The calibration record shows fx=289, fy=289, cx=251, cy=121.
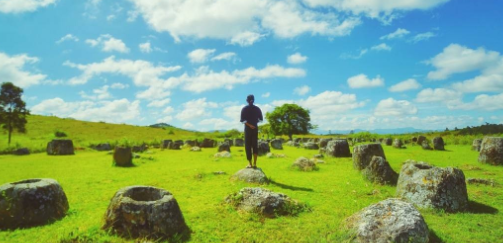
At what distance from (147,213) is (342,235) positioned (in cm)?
360

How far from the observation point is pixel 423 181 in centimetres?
748

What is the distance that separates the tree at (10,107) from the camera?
3478 centimetres

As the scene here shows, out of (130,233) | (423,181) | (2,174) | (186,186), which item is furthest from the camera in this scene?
(2,174)

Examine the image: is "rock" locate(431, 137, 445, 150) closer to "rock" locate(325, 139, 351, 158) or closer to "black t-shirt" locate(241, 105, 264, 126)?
Answer: "rock" locate(325, 139, 351, 158)

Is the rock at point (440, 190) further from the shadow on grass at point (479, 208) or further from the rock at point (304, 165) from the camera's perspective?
the rock at point (304, 165)

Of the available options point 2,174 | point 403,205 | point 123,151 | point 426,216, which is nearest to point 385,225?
point 403,205

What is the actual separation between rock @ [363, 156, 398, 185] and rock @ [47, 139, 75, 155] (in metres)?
25.7

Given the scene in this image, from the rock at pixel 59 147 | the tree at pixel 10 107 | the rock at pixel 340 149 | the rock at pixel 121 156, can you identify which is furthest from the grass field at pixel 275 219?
the tree at pixel 10 107

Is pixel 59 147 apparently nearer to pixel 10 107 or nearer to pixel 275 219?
pixel 10 107

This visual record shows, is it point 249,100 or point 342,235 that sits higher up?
point 249,100

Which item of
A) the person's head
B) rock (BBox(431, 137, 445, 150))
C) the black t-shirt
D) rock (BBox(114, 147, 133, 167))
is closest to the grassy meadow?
the black t-shirt

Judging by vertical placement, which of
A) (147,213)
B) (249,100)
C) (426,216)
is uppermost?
(249,100)

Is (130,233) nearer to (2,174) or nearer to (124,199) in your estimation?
(124,199)

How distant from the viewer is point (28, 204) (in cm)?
612
